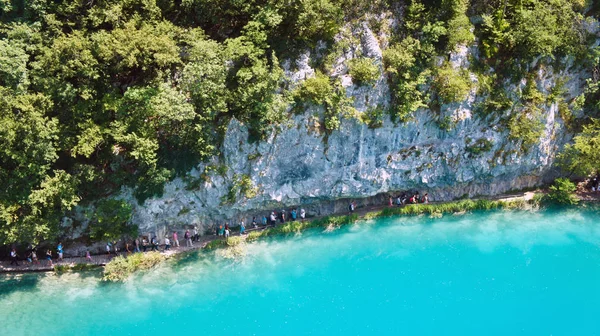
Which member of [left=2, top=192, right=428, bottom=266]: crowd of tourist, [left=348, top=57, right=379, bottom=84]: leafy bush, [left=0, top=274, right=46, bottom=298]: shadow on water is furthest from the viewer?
[left=348, top=57, right=379, bottom=84]: leafy bush

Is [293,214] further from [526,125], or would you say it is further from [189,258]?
[526,125]

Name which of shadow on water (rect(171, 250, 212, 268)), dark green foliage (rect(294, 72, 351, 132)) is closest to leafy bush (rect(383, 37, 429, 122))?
dark green foliage (rect(294, 72, 351, 132))

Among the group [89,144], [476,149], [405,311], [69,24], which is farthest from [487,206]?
[69,24]

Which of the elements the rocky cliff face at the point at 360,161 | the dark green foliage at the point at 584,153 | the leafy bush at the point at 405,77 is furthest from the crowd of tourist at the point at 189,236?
the dark green foliage at the point at 584,153

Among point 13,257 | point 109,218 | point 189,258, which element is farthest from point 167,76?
point 13,257

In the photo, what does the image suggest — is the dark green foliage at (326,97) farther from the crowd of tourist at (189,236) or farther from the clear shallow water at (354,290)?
the clear shallow water at (354,290)

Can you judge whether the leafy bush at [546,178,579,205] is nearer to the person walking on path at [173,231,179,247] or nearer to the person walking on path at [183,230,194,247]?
the person walking on path at [183,230,194,247]
